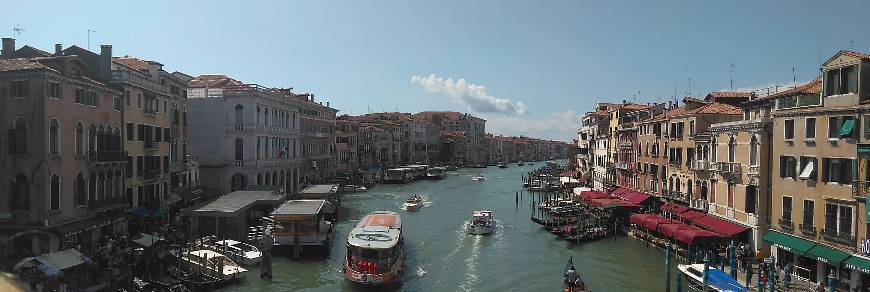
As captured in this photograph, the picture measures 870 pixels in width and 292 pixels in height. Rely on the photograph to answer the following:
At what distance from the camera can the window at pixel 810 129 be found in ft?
66.0

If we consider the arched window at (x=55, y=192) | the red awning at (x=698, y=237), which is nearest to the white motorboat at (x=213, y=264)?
the arched window at (x=55, y=192)

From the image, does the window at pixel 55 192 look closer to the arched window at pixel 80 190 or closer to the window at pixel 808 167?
the arched window at pixel 80 190

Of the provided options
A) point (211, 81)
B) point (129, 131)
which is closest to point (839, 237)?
point (129, 131)

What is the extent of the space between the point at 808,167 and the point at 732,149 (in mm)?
5975

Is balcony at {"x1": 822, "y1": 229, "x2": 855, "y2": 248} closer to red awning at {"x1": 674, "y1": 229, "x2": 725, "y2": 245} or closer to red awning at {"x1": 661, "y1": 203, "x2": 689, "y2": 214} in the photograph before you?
red awning at {"x1": 674, "y1": 229, "x2": 725, "y2": 245}

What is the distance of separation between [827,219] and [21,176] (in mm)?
26259

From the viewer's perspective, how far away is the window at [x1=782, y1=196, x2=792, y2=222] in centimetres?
2147

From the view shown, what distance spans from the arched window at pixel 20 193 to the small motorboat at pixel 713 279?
22459 mm

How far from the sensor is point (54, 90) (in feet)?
68.4

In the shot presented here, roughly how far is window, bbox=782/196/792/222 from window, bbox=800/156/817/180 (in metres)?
1.39

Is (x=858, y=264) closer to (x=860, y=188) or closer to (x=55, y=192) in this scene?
(x=860, y=188)

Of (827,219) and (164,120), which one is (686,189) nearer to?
(827,219)

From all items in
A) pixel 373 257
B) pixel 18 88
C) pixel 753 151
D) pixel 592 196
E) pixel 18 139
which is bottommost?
pixel 373 257

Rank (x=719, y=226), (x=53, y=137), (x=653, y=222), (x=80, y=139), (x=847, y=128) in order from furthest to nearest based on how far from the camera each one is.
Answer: (x=653, y=222)
(x=719, y=226)
(x=80, y=139)
(x=53, y=137)
(x=847, y=128)
